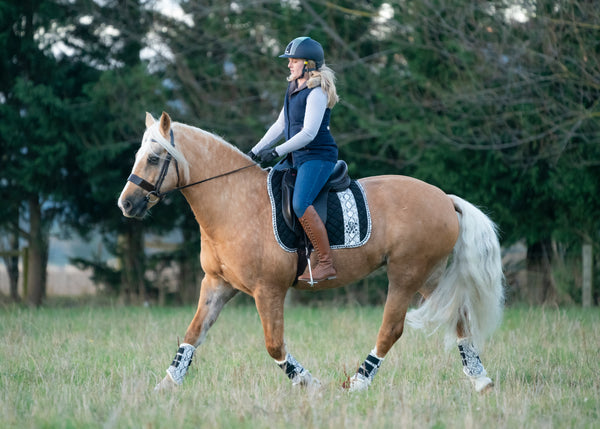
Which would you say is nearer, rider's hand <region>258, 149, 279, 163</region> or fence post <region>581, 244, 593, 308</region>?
rider's hand <region>258, 149, 279, 163</region>

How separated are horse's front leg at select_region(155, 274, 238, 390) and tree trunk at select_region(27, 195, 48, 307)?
11260 mm

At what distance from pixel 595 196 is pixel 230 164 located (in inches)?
372

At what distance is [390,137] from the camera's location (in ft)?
48.3

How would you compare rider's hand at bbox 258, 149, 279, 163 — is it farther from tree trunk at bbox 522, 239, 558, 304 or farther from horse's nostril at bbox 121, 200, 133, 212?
tree trunk at bbox 522, 239, 558, 304

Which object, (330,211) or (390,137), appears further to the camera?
(390,137)

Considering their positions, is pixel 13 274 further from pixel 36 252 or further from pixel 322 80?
pixel 322 80

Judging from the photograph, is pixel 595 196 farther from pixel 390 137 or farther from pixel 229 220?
pixel 229 220

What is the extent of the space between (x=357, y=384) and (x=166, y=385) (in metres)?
1.48

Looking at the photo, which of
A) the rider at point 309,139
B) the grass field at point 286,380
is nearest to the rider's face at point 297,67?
the rider at point 309,139

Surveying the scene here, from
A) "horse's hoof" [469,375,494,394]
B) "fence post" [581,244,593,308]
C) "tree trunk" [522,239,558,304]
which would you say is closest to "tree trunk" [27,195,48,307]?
"tree trunk" [522,239,558,304]

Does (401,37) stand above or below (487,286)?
above

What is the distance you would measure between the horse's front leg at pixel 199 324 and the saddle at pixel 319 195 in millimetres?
746

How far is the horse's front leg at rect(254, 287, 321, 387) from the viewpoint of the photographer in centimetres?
578

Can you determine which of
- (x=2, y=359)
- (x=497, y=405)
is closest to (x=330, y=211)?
(x=497, y=405)
